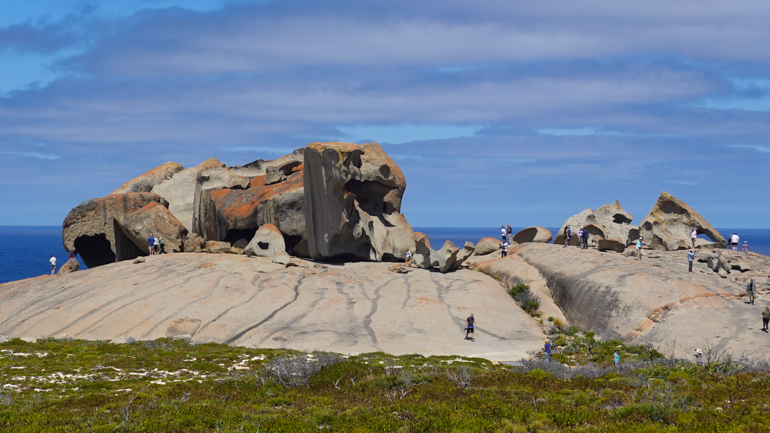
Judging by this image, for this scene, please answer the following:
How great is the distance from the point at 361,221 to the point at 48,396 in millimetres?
27218

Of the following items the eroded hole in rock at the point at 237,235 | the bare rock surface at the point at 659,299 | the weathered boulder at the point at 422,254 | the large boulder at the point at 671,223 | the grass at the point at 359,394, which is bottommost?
the grass at the point at 359,394

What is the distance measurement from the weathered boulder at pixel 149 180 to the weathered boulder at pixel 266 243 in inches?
715

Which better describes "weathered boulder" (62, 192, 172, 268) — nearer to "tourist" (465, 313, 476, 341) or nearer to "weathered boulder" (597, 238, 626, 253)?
"tourist" (465, 313, 476, 341)

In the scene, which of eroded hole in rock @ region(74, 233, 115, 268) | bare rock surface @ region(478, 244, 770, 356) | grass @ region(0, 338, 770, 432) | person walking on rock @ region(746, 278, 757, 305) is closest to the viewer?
grass @ region(0, 338, 770, 432)

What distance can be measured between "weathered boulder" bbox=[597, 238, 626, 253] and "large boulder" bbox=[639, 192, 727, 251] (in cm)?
670

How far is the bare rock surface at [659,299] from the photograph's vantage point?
2834 cm

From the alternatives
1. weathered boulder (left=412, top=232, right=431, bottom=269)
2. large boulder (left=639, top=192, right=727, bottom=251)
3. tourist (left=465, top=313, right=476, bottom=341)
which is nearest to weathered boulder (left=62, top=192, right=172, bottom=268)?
weathered boulder (left=412, top=232, right=431, bottom=269)

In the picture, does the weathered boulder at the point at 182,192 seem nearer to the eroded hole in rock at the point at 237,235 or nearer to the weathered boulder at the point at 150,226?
the eroded hole in rock at the point at 237,235

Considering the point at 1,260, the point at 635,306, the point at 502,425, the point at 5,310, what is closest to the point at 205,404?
the point at 502,425

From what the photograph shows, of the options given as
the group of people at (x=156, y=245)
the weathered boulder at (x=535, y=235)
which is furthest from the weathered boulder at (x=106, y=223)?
the weathered boulder at (x=535, y=235)

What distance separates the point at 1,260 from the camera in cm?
14162

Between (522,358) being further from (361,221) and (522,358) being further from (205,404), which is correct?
(361,221)

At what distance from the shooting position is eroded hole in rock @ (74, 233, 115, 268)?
52.3m

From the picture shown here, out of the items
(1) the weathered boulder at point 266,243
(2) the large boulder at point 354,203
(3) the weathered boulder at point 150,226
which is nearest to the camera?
(2) the large boulder at point 354,203
